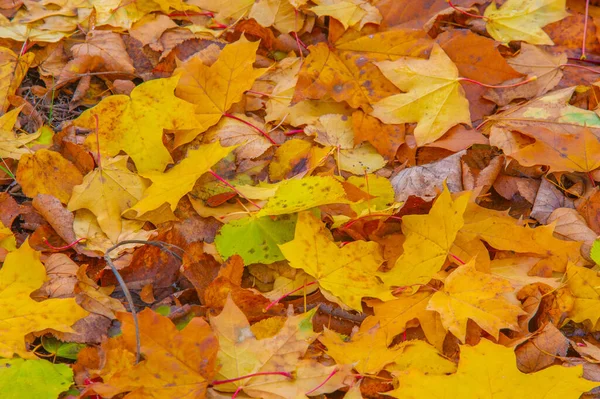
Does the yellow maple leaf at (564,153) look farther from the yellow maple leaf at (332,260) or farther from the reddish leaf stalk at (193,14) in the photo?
the reddish leaf stalk at (193,14)

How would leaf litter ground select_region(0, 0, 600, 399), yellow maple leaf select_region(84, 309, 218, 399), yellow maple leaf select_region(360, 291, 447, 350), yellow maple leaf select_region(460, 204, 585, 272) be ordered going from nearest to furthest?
yellow maple leaf select_region(84, 309, 218, 399) → leaf litter ground select_region(0, 0, 600, 399) → yellow maple leaf select_region(360, 291, 447, 350) → yellow maple leaf select_region(460, 204, 585, 272)

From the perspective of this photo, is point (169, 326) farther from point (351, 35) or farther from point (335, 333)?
point (351, 35)

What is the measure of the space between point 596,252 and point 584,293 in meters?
0.13

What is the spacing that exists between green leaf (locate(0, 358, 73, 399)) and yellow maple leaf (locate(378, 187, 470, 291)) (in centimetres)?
77

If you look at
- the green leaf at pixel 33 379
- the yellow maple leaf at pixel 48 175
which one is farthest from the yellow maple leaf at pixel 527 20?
the green leaf at pixel 33 379

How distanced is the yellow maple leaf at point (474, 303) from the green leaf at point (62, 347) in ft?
2.72

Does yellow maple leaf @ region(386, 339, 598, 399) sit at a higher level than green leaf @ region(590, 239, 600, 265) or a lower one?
lower

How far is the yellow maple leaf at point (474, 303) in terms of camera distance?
1372mm

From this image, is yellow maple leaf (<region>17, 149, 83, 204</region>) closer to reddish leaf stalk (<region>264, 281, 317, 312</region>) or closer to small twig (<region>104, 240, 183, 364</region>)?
small twig (<region>104, 240, 183, 364</region>)

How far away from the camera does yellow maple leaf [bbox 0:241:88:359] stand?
53.6 inches

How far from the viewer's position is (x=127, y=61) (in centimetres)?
206

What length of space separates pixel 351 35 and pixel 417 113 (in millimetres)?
392

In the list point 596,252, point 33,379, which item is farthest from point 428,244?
point 33,379

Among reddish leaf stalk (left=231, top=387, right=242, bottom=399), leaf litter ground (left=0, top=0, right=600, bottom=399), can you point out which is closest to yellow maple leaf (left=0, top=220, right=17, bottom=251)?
leaf litter ground (left=0, top=0, right=600, bottom=399)
